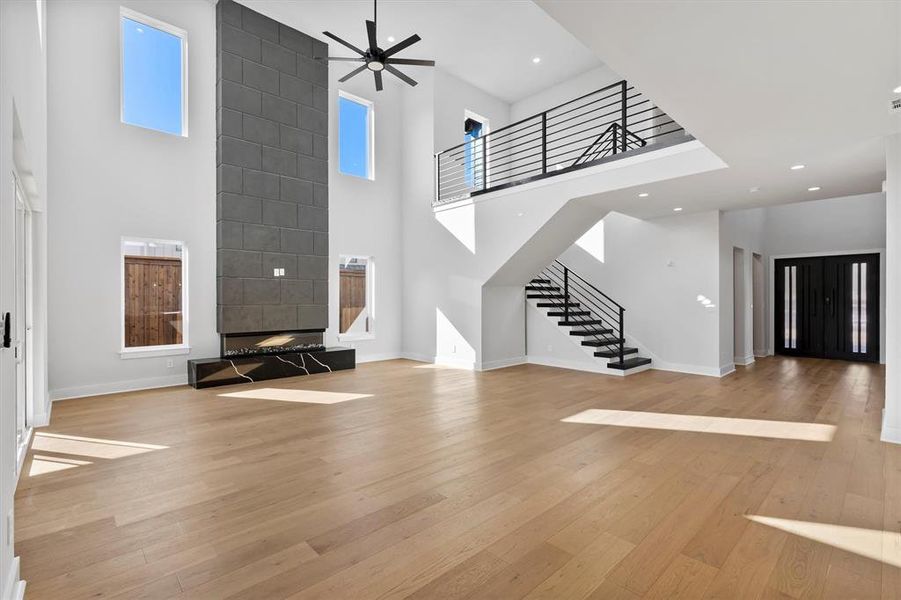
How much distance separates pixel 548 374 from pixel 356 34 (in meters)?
6.59

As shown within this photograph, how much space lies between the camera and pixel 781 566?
208 cm

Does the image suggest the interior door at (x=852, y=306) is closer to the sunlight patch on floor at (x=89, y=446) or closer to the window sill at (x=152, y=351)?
the sunlight patch on floor at (x=89, y=446)

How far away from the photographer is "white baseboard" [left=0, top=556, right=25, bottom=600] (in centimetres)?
172

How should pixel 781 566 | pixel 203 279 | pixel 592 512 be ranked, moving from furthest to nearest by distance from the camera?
pixel 203 279
pixel 592 512
pixel 781 566

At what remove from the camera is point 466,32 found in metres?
7.78

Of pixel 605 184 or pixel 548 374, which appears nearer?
pixel 605 184

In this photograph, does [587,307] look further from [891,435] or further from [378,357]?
[891,435]

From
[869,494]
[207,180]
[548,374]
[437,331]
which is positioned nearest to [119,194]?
[207,180]

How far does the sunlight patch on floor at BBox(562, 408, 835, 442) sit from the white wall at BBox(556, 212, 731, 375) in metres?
2.79

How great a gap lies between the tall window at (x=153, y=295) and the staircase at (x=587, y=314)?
584cm

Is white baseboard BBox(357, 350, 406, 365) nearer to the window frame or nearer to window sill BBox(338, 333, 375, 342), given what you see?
window sill BBox(338, 333, 375, 342)

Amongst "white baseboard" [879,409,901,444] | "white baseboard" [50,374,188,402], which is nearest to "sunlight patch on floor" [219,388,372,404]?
"white baseboard" [50,374,188,402]

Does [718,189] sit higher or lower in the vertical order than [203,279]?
higher

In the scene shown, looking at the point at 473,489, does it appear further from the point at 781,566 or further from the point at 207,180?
the point at 207,180
